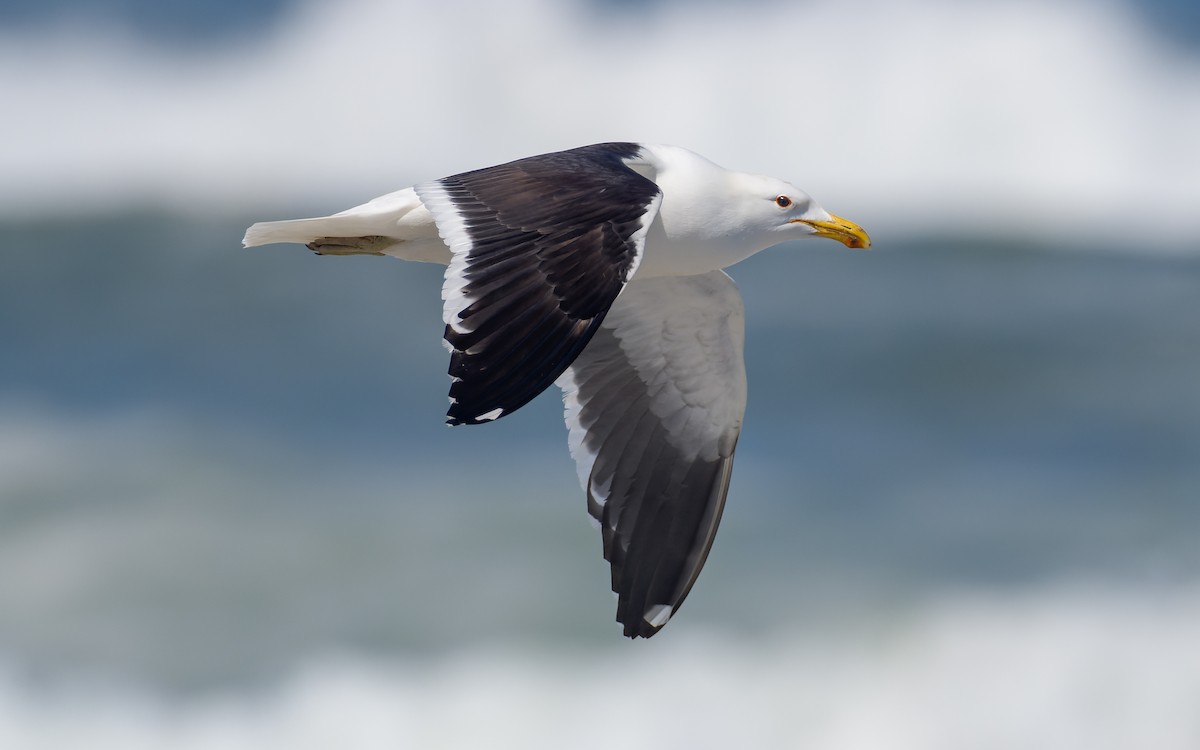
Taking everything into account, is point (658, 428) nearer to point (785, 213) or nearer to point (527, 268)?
point (785, 213)

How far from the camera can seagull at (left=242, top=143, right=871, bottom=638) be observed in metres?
5.25


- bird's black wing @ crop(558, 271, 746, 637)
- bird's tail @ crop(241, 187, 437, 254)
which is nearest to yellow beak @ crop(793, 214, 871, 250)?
bird's black wing @ crop(558, 271, 746, 637)

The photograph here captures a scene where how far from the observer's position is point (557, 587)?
19.7 m

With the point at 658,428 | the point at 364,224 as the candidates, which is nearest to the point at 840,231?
the point at 658,428

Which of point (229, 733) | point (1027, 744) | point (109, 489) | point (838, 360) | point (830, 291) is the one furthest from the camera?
point (830, 291)

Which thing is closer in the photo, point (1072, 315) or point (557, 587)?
point (557, 587)

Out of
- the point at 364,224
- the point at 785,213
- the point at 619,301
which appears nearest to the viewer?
the point at 364,224

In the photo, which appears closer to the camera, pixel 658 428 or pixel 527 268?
pixel 527 268

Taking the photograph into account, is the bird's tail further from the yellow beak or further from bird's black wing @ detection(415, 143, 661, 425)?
the yellow beak

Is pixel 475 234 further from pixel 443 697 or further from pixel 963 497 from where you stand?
pixel 963 497

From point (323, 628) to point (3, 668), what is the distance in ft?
11.1

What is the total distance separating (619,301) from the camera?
7.68m

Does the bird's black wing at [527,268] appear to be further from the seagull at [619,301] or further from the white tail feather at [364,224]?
the white tail feather at [364,224]

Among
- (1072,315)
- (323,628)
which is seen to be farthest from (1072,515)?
(323,628)
